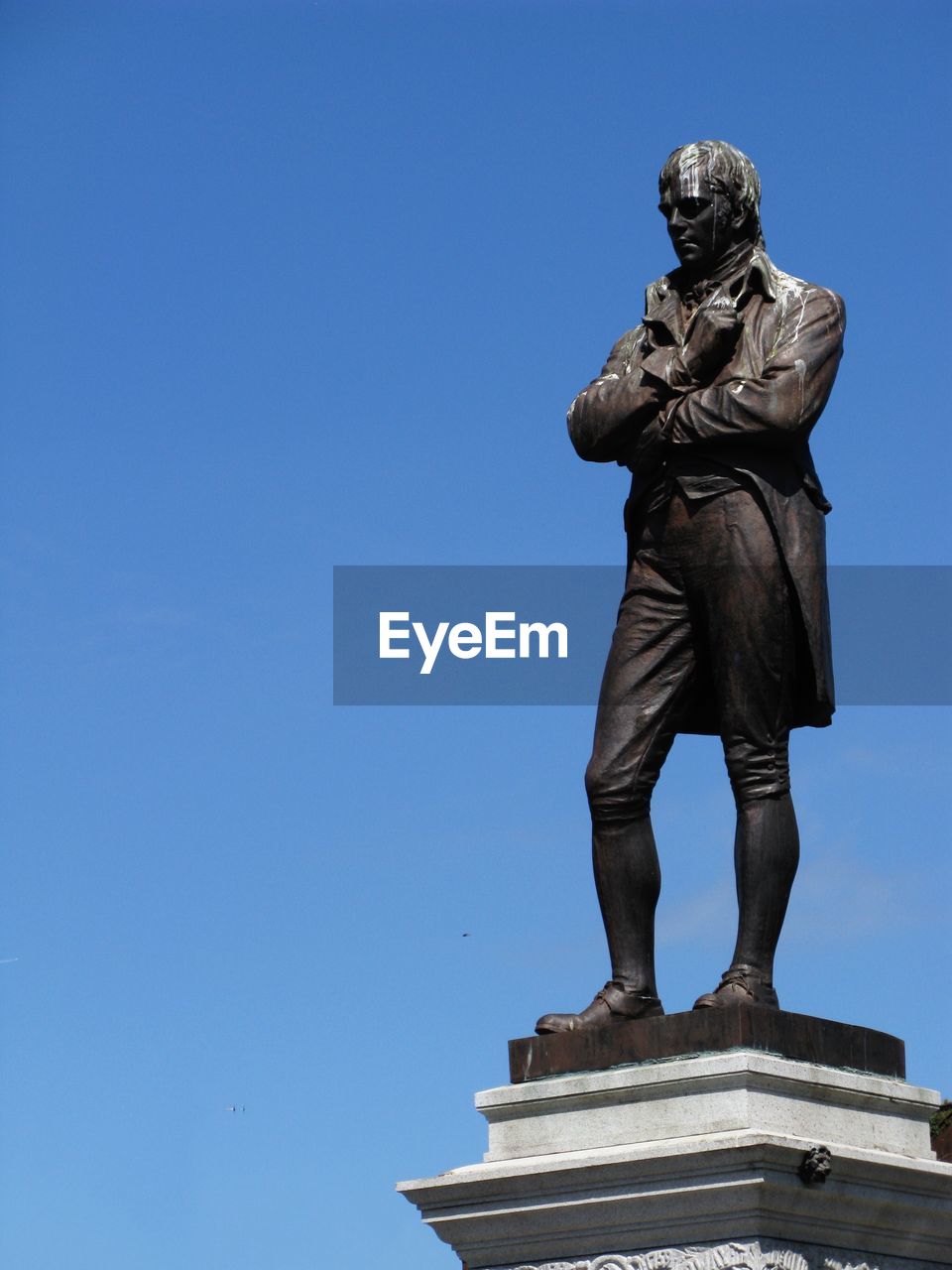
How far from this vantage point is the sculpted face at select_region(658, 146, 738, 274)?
9883 mm

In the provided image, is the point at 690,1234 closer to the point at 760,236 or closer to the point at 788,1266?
the point at 788,1266

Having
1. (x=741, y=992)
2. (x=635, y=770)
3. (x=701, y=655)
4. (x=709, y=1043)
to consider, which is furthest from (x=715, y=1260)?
(x=701, y=655)

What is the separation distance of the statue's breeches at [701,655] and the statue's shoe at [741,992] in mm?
740

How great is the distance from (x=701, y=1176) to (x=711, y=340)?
3535 millimetres

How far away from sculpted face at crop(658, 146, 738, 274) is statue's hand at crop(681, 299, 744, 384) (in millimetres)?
289

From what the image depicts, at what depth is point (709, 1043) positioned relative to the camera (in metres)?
8.85

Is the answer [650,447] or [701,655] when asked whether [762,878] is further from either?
[650,447]

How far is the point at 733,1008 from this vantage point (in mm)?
8867

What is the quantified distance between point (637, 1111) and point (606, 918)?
102cm

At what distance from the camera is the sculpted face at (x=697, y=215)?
32.4 ft

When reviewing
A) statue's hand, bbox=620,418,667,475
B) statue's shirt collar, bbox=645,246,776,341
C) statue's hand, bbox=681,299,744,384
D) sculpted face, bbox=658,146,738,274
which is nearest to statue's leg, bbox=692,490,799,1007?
statue's hand, bbox=620,418,667,475

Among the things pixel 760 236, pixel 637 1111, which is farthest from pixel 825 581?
pixel 637 1111

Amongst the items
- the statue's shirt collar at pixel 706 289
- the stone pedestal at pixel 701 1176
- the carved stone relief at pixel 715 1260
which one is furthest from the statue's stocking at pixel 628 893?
the statue's shirt collar at pixel 706 289

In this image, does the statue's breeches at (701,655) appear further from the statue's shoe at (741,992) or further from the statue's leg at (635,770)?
the statue's shoe at (741,992)
